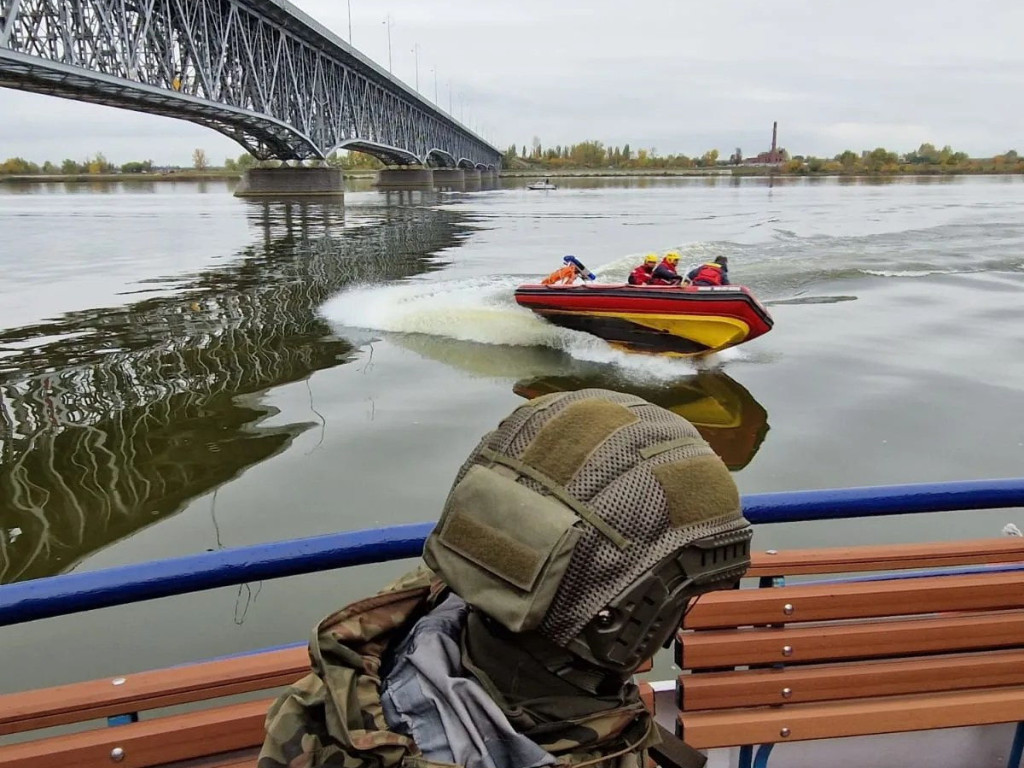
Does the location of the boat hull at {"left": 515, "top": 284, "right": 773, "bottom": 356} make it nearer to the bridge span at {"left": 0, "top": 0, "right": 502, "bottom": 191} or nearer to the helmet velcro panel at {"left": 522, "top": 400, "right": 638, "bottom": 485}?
the helmet velcro panel at {"left": 522, "top": 400, "right": 638, "bottom": 485}

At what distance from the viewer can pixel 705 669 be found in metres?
2.56

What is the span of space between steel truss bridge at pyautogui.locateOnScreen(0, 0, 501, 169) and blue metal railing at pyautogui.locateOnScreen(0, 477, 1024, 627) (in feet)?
118

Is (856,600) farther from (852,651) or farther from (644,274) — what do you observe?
(644,274)

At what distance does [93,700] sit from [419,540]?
0.95 meters

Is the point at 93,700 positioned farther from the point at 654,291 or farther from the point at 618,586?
the point at 654,291

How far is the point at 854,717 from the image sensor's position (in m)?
2.61

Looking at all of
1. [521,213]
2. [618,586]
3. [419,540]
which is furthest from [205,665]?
[521,213]

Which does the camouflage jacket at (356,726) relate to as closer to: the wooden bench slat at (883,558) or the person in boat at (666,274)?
the wooden bench slat at (883,558)

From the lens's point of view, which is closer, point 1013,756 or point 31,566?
point 1013,756

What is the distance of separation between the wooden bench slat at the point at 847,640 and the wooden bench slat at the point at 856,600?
44mm

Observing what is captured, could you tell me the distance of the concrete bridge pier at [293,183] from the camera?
7575cm

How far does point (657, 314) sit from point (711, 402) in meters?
2.64

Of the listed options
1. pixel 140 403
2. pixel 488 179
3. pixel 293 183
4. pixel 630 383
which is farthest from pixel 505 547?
pixel 488 179

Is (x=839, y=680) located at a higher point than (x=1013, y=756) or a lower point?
higher
